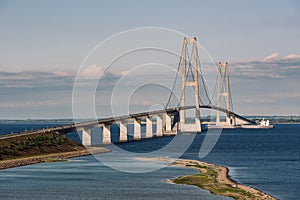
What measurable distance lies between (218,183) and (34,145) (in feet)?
149

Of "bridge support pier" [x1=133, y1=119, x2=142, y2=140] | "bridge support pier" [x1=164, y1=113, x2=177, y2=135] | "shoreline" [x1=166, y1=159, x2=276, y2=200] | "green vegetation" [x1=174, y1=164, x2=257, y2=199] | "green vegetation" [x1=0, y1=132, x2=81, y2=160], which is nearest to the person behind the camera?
"shoreline" [x1=166, y1=159, x2=276, y2=200]

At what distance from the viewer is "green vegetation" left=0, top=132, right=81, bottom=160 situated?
3771 inches

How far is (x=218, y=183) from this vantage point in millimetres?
67375

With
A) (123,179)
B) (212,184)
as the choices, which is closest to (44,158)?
(123,179)

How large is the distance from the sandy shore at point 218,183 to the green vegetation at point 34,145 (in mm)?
25391

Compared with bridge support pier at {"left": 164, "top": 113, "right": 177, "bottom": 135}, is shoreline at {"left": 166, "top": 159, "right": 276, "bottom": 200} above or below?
below

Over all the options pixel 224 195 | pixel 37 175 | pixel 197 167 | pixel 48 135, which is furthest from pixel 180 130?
pixel 224 195

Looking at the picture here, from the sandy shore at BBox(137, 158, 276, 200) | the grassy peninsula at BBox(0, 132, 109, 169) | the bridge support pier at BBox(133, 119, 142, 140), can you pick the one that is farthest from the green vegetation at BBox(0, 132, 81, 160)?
the bridge support pier at BBox(133, 119, 142, 140)

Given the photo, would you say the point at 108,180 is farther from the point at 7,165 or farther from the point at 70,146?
the point at 70,146

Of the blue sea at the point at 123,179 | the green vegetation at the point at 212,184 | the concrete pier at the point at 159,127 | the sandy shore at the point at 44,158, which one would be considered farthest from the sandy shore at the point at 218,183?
the concrete pier at the point at 159,127

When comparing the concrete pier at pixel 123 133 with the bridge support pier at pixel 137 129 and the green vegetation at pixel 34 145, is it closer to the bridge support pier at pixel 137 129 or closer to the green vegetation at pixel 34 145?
the bridge support pier at pixel 137 129

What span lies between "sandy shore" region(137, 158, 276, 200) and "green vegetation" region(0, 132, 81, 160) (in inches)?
1000

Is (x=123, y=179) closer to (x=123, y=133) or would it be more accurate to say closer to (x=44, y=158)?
(x=44, y=158)

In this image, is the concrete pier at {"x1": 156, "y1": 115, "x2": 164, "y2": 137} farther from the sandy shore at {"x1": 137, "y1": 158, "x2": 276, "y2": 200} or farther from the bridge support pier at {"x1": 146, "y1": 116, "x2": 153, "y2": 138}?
the sandy shore at {"x1": 137, "y1": 158, "x2": 276, "y2": 200}
